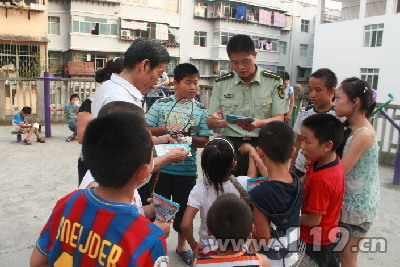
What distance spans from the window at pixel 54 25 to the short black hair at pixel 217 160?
89.6 ft

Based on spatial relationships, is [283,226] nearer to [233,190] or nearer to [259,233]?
[259,233]

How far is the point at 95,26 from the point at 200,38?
1014 centimetres

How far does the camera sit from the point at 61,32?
26016 millimetres

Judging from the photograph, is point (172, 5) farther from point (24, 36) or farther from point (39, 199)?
point (39, 199)

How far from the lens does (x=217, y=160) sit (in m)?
2.21

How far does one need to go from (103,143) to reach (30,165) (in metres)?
5.11

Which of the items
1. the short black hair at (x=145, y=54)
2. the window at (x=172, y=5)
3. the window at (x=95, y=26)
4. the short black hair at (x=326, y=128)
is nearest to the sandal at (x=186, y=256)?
the short black hair at (x=326, y=128)

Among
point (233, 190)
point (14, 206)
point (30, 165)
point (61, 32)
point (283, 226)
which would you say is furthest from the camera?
point (61, 32)

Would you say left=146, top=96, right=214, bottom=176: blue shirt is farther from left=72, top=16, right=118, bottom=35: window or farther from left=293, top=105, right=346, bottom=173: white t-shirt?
left=72, top=16, right=118, bottom=35: window

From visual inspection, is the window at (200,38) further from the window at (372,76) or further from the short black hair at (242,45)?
the short black hair at (242,45)

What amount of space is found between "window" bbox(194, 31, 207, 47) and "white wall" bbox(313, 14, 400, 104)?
10268 millimetres

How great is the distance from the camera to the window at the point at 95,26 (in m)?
25.8

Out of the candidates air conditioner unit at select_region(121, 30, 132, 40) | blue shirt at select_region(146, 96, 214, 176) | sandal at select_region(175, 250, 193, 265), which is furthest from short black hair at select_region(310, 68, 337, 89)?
air conditioner unit at select_region(121, 30, 132, 40)

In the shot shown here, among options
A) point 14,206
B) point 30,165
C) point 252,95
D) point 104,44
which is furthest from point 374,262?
point 104,44
